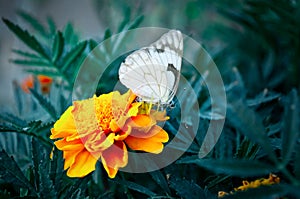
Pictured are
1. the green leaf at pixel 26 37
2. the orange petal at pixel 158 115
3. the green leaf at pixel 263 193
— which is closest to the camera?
the green leaf at pixel 263 193

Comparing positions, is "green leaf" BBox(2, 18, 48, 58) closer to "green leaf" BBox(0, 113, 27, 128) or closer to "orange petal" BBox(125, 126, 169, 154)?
"green leaf" BBox(0, 113, 27, 128)

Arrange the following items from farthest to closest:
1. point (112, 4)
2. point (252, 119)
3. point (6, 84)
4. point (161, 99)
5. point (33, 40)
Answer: point (6, 84)
point (112, 4)
point (33, 40)
point (161, 99)
point (252, 119)

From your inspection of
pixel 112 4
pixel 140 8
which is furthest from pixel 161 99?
pixel 112 4

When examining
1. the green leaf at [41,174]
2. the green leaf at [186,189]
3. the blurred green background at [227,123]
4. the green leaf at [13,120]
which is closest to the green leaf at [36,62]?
the blurred green background at [227,123]

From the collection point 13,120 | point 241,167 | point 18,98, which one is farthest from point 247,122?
point 18,98

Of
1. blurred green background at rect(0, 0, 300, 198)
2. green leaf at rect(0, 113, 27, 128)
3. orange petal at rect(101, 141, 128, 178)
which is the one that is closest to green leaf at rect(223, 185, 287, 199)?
blurred green background at rect(0, 0, 300, 198)

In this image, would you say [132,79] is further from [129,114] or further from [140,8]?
[140,8]

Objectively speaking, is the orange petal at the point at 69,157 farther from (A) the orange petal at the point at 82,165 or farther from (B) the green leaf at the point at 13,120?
(B) the green leaf at the point at 13,120
